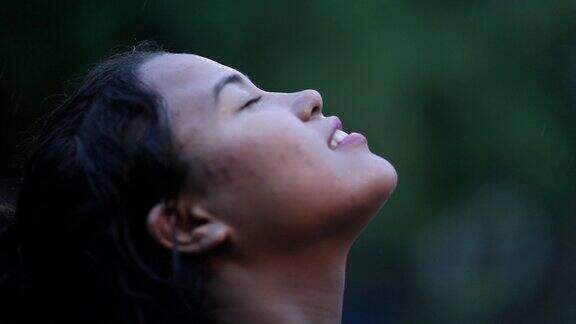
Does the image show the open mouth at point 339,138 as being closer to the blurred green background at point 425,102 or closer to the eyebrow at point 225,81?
the eyebrow at point 225,81

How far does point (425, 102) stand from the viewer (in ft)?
18.9

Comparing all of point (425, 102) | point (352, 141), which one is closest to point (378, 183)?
point (352, 141)

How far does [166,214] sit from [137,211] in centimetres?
6

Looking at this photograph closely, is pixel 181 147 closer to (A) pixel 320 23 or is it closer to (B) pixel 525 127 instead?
(A) pixel 320 23

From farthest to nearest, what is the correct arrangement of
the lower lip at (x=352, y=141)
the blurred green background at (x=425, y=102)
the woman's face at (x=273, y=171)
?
the blurred green background at (x=425, y=102) < the lower lip at (x=352, y=141) < the woman's face at (x=273, y=171)

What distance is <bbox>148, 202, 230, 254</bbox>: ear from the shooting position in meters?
1.93

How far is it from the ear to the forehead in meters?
0.20

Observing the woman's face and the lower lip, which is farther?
the lower lip

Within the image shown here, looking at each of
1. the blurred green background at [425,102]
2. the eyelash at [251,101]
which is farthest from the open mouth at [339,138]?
the blurred green background at [425,102]

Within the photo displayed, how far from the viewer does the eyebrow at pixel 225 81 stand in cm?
203

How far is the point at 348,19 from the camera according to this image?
5.25 m

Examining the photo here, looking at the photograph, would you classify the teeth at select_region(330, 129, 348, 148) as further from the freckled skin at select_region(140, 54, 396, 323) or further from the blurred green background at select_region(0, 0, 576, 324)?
the blurred green background at select_region(0, 0, 576, 324)

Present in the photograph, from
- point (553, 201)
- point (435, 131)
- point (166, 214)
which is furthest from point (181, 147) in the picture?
point (553, 201)

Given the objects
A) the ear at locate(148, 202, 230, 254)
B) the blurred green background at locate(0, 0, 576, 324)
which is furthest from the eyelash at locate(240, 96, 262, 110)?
the blurred green background at locate(0, 0, 576, 324)
